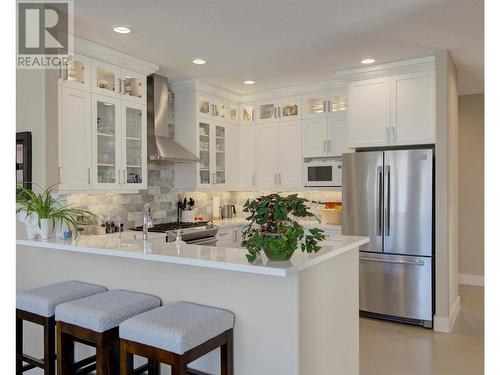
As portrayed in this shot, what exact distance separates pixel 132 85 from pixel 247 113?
6.50ft

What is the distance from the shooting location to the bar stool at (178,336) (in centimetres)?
179

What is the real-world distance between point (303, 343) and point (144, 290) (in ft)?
3.63

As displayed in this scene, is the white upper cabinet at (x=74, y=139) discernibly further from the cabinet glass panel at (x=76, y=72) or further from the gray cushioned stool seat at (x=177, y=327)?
the gray cushioned stool seat at (x=177, y=327)

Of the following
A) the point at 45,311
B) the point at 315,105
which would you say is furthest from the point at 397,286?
the point at 45,311

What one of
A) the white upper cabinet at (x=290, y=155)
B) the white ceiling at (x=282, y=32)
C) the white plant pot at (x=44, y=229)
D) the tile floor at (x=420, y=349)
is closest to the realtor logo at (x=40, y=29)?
the white ceiling at (x=282, y=32)

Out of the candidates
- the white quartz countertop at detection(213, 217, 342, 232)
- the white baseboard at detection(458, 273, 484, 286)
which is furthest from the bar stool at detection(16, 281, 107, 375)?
the white baseboard at detection(458, 273, 484, 286)

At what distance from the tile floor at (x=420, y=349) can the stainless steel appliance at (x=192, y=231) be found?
6.45ft

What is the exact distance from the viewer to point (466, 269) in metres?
5.75

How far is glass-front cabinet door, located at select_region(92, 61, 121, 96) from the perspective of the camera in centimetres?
367

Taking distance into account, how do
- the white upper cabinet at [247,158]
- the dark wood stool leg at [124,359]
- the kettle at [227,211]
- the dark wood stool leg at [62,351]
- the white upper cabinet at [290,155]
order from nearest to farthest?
the dark wood stool leg at [124,359] → the dark wood stool leg at [62,351] → the white upper cabinet at [290,155] → the white upper cabinet at [247,158] → the kettle at [227,211]

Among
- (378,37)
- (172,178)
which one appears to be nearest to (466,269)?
(378,37)

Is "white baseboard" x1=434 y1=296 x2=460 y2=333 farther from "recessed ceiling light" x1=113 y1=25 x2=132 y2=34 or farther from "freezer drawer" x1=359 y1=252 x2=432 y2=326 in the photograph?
"recessed ceiling light" x1=113 y1=25 x2=132 y2=34

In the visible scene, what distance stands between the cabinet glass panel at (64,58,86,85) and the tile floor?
3.52 meters

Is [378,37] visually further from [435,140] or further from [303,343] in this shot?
[303,343]
